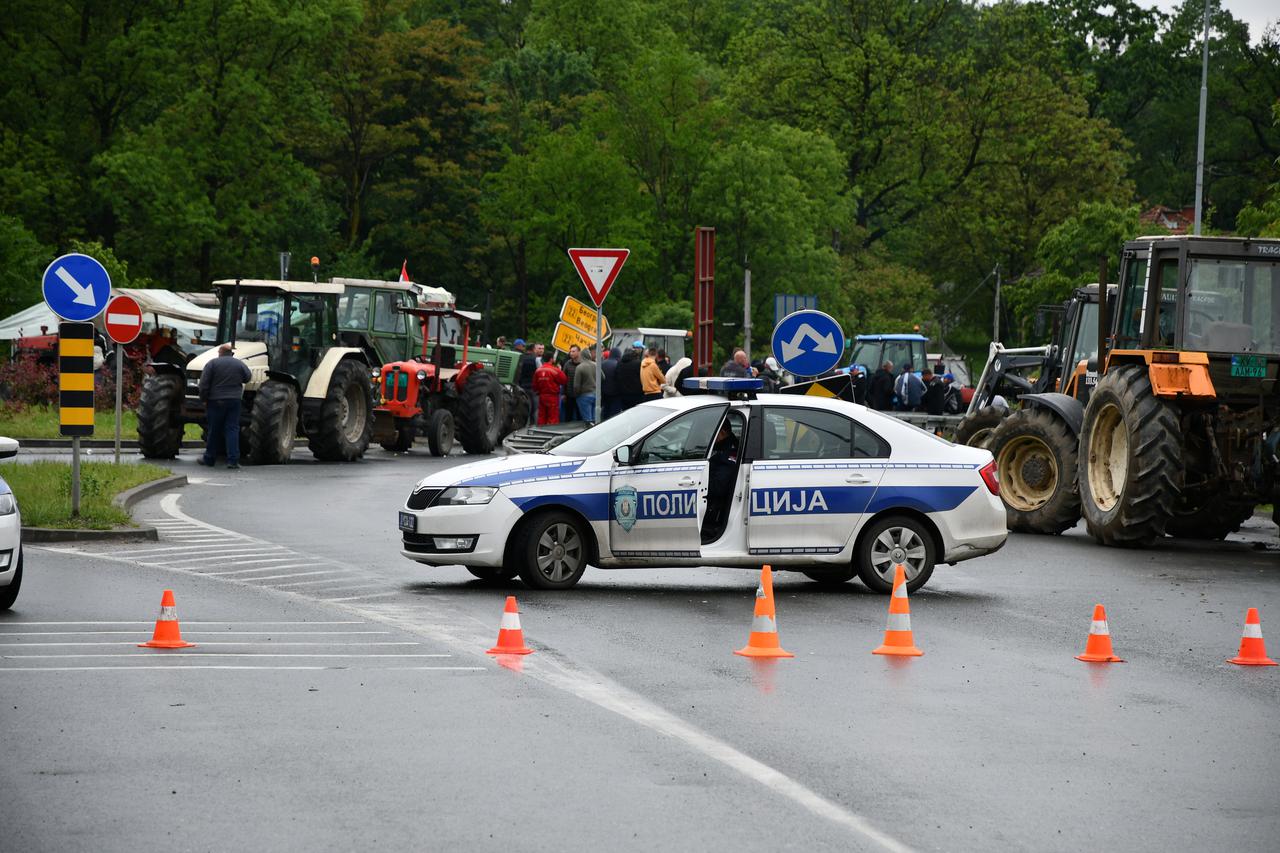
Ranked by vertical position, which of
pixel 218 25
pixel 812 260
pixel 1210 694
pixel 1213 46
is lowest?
pixel 1210 694

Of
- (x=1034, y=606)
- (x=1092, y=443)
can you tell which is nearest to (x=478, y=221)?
(x=1092, y=443)

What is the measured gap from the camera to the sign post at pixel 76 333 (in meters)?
18.8

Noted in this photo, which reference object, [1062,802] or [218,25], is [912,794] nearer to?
[1062,802]

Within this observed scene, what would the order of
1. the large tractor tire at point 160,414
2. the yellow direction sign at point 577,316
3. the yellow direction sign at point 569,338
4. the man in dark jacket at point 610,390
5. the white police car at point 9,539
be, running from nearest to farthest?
the white police car at point 9,539, the large tractor tire at point 160,414, the man in dark jacket at point 610,390, the yellow direction sign at point 577,316, the yellow direction sign at point 569,338

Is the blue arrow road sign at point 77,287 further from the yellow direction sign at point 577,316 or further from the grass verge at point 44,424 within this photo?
the yellow direction sign at point 577,316

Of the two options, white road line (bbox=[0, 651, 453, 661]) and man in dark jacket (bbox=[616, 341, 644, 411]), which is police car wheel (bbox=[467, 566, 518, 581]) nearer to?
white road line (bbox=[0, 651, 453, 661])

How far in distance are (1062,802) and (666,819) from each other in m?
1.65

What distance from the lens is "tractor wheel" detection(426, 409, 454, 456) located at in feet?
112

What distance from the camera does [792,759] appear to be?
27.7ft

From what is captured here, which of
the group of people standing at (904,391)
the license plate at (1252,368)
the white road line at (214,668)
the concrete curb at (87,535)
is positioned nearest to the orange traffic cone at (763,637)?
the white road line at (214,668)

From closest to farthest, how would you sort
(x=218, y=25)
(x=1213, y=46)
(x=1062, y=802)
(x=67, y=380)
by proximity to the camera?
(x=1062, y=802), (x=67, y=380), (x=218, y=25), (x=1213, y=46)

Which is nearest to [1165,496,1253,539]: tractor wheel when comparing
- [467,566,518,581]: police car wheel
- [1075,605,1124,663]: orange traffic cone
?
[467,566,518,581]: police car wheel

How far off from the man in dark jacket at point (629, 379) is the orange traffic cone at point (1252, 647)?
2151 centimetres

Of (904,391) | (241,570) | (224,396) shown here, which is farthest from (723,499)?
(904,391)
